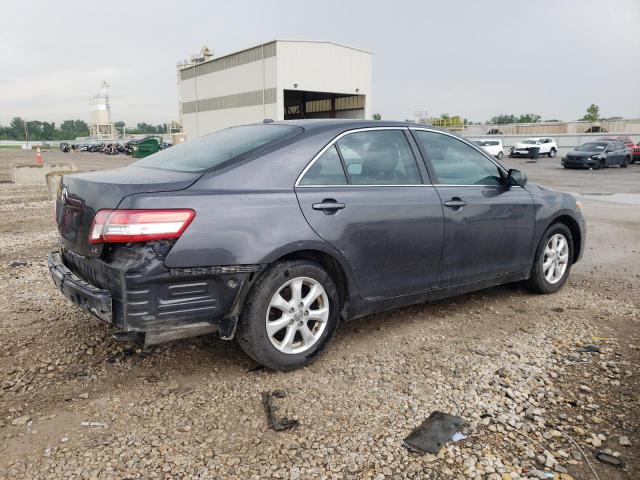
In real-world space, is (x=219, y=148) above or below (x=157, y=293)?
above

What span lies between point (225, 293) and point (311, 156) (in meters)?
1.07

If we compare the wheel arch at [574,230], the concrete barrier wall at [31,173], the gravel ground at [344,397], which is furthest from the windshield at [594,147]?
the gravel ground at [344,397]

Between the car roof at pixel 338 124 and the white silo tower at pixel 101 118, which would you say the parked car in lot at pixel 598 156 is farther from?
the white silo tower at pixel 101 118

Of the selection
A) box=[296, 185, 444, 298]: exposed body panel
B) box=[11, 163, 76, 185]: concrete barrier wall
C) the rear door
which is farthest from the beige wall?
box=[296, 185, 444, 298]: exposed body panel

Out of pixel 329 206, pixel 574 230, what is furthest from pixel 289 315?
pixel 574 230

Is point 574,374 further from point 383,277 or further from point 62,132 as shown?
point 62,132

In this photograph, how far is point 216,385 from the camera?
3250 millimetres

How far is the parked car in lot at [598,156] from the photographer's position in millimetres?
29094

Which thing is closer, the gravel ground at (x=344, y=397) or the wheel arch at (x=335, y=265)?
the gravel ground at (x=344, y=397)

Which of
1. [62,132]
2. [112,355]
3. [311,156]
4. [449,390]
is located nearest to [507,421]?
[449,390]

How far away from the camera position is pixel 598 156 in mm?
29188

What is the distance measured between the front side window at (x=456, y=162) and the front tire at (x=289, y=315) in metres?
1.39

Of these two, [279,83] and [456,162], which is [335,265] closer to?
[456,162]

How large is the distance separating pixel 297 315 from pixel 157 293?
89 centimetres
